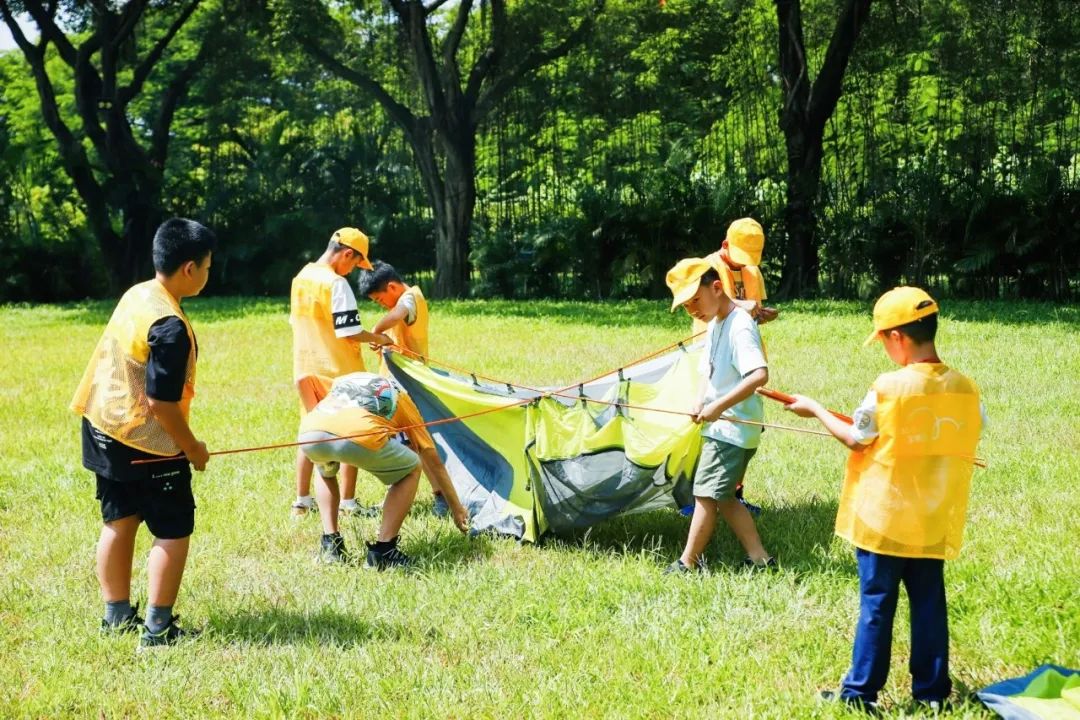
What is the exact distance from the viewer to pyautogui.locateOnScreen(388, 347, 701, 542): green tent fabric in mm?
5441

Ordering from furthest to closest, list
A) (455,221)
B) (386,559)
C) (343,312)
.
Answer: (455,221) < (343,312) < (386,559)

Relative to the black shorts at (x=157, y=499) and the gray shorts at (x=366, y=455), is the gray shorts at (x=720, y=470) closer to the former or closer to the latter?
the gray shorts at (x=366, y=455)

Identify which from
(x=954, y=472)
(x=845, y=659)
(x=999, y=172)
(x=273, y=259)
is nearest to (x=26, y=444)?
(x=845, y=659)

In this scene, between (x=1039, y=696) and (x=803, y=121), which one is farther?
(x=803, y=121)

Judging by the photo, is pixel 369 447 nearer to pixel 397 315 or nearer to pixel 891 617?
pixel 397 315

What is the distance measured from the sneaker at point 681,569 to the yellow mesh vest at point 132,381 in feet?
7.58

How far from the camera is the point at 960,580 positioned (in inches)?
198

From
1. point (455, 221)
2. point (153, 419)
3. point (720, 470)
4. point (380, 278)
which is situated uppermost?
point (455, 221)

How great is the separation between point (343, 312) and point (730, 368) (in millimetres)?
2177

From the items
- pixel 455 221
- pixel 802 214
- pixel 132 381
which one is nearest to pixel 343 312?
pixel 132 381

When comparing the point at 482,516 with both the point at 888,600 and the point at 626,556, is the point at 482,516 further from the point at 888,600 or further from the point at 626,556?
the point at 888,600

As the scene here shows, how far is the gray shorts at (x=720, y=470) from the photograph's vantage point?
199 inches

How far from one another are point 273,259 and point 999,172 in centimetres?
1487

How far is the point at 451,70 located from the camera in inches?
816
